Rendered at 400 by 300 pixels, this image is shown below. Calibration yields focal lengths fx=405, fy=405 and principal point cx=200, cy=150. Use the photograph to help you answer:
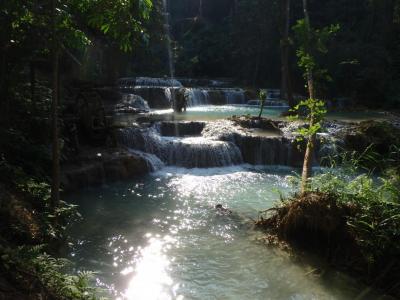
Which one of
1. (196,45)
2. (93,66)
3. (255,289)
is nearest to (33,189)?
(255,289)

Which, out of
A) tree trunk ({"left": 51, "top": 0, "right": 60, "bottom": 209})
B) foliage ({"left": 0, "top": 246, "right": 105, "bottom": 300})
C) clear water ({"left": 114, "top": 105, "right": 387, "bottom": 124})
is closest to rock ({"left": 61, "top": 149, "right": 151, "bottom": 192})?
tree trunk ({"left": 51, "top": 0, "right": 60, "bottom": 209})

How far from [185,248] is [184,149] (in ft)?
21.1

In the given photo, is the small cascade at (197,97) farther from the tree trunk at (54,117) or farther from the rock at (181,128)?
the tree trunk at (54,117)

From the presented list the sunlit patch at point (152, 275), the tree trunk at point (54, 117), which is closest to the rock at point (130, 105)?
the sunlit patch at point (152, 275)

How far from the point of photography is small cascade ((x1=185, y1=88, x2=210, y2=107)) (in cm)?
2402

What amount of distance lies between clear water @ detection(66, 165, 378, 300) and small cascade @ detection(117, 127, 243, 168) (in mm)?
2338

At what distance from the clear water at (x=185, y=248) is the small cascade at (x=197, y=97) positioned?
1422 centimetres

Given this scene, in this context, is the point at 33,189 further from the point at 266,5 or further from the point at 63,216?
the point at 266,5

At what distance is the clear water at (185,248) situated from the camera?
5.30 m

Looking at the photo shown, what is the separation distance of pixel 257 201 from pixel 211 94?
54.4 feet

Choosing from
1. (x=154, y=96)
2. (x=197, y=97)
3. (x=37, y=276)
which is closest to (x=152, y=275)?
(x=37, y=276)

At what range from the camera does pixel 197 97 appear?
24375 millimetres

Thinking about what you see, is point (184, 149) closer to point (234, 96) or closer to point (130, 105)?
point (130, 105)

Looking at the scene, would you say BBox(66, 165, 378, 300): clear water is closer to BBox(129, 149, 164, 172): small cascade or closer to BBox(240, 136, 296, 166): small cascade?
BBox(129, 149, 164, 172): small cascade
